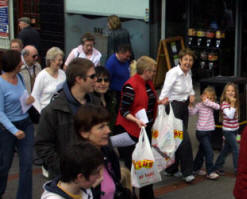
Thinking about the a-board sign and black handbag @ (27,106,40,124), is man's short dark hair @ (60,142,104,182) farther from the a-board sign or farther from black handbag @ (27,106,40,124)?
the a-board sign

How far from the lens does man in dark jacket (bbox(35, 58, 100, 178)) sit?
4.04 meters

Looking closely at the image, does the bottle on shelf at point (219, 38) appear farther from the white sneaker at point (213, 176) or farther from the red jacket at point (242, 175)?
the red jacket at point (242, 175)

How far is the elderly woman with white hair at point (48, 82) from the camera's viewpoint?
6859 millimetres

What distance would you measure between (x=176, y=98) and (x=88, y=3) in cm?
683

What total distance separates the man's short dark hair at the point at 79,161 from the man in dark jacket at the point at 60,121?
0.82 meters

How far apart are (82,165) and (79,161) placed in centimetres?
3

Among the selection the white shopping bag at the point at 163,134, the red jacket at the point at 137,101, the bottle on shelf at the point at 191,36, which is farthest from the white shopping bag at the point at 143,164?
the bottle on shelf at the point at 191,36

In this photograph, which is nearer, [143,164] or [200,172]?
[143,164]

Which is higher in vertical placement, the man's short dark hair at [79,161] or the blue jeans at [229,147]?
the man's short dark hair at [79,161]

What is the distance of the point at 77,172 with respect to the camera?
3.11 meters

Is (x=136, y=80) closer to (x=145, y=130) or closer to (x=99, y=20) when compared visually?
(x=145, y=130)

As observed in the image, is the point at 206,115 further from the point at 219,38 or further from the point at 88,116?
the point at 219,38

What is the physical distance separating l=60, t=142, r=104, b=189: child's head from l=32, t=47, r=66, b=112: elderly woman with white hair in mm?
3743

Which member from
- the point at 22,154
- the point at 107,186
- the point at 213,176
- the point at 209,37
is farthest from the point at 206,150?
the point at 209,37
